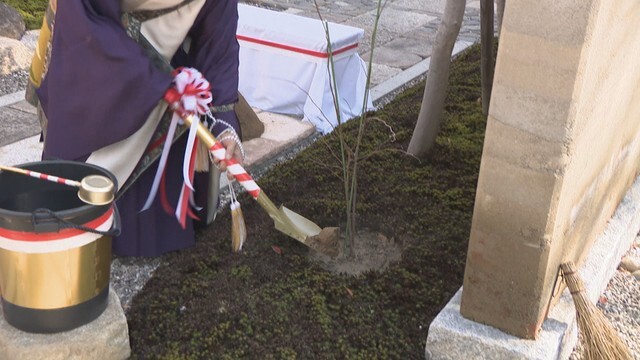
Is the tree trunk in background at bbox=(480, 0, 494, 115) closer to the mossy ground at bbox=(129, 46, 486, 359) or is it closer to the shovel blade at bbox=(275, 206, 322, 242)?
the mossy ground at bbox=(129, 46, 486, 359)

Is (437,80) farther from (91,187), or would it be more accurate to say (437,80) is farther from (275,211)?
(91,187)

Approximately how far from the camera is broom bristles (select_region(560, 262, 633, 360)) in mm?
2672

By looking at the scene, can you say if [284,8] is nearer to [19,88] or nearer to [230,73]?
[19,88]

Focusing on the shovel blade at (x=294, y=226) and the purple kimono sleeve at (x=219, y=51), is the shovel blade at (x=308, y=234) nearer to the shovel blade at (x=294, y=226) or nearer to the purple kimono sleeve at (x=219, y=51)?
the shovel blade at (x=294, y=226)

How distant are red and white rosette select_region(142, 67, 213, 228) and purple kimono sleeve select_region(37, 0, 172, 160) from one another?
0.08 metres

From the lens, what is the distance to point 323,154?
14.9ft

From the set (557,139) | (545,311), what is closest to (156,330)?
(545,311)

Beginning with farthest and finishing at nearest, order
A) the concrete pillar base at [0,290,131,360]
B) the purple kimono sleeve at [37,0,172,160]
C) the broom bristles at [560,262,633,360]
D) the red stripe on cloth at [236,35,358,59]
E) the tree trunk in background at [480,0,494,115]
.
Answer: the red stripe on cloth at [236,35,358,59] < the tree trunk in background at [480,0,494,115] < the purple kimono sleeve at [37,0,172,160] < the broom bristles at [560,262,633,360] < the concrete pillar base at [0,290,131,360]

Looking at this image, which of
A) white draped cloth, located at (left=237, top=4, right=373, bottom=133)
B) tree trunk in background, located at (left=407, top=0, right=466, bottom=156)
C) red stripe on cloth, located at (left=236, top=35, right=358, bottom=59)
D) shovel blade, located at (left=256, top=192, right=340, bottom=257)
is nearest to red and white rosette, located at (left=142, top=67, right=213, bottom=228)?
shovel blade, located at (left=256, top=192, right=340, bottom=257)

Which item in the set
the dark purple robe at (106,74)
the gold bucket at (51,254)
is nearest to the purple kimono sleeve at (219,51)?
the dark purple robe at (106,74)

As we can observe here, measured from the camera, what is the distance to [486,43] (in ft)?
15.9

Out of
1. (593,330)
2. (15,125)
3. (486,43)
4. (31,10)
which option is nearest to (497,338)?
(593,330)

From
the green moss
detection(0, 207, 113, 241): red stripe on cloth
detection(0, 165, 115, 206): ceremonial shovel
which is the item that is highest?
detection(0, 165, 115, 206): ceremonial shovel

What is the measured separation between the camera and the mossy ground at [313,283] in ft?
9.55
